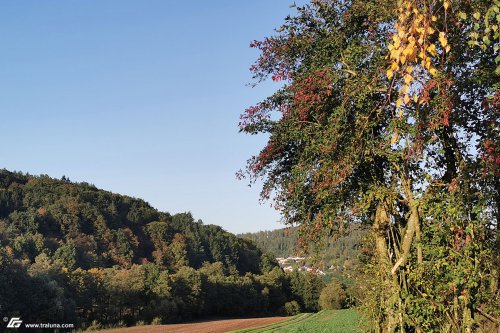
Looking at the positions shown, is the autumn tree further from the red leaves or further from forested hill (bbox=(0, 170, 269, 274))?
forested hill (bbox=(0, 170, 269, 274))

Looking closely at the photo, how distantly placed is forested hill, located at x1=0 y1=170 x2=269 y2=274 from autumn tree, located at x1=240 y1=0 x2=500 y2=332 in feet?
279

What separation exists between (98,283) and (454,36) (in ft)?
202

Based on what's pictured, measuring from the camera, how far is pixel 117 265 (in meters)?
95.2

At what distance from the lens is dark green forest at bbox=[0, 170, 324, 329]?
2039 inches

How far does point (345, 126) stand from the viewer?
9234mm

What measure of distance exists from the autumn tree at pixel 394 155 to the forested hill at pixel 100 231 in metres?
84.9

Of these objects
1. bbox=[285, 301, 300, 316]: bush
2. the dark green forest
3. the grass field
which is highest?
the dark green forest

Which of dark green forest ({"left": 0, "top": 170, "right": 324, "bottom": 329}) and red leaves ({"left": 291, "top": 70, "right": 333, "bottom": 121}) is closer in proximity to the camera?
red leaves ({"left": 291, "top": 70, "right": 333, "bottom": 121})

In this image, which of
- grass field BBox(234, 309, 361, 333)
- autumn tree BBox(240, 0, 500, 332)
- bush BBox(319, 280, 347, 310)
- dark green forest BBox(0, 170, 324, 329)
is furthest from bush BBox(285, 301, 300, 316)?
autumn tree BBox(240, 0, 500, 332)

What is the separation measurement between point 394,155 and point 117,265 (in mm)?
93589

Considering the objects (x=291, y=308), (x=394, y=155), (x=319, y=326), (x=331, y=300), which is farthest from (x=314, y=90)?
(x=291, y=308)

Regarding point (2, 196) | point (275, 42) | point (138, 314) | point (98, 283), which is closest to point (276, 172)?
point (275, 42)

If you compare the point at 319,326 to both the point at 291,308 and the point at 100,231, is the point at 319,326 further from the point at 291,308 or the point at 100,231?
the point at 100,231

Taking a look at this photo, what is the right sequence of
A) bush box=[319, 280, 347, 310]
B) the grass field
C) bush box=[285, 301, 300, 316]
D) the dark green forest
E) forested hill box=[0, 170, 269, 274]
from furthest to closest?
forested hill box=[0, 170, 269, 274] < bush box=[285, 301, 300, 316] < bush box=[319, 280, 347, 310] < the dark green forest < the grass field
